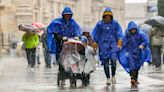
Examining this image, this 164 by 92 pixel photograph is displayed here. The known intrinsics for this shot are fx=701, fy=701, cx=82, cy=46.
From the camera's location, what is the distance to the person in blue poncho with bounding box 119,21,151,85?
15938 millimetres

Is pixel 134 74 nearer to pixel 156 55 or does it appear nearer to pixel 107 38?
pixel 107 38

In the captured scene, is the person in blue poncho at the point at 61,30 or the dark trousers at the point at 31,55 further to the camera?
the dark trousers at the point at 31,55

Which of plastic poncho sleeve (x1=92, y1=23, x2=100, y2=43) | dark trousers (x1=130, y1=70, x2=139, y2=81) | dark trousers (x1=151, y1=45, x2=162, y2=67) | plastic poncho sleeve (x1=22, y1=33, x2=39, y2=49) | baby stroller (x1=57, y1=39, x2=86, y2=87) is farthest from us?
dark trousers (x1=151, y1=45, x2=162, y2=67)

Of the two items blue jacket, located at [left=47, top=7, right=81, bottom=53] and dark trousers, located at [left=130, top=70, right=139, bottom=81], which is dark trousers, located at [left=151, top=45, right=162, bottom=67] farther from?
blue jacket, located at [left=47, top=7, right=81, bottom=53]

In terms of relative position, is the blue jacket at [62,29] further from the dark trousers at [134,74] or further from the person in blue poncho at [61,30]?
the dark trousers at [134,74]

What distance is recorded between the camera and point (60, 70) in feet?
50.5

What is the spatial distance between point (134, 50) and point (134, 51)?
0.08 ft

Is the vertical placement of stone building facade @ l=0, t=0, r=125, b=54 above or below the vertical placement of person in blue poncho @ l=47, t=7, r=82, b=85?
below

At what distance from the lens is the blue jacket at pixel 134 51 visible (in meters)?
16.0

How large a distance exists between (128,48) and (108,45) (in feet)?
1.62

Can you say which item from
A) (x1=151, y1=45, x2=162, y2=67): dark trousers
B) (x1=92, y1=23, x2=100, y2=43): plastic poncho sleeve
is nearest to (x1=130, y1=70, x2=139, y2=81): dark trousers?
(x1=92, y1=23, x2=100, y2=43): plastic poncho sleeve

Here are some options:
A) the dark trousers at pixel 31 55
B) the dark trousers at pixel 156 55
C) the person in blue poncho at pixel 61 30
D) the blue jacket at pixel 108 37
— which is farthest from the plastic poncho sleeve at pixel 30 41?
the person in blue poncho at pixel 61 30

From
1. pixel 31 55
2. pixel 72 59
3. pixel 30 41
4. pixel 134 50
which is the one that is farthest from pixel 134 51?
pixel 31 55

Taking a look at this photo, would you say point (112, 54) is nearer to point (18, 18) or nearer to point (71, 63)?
point (71, 63)
